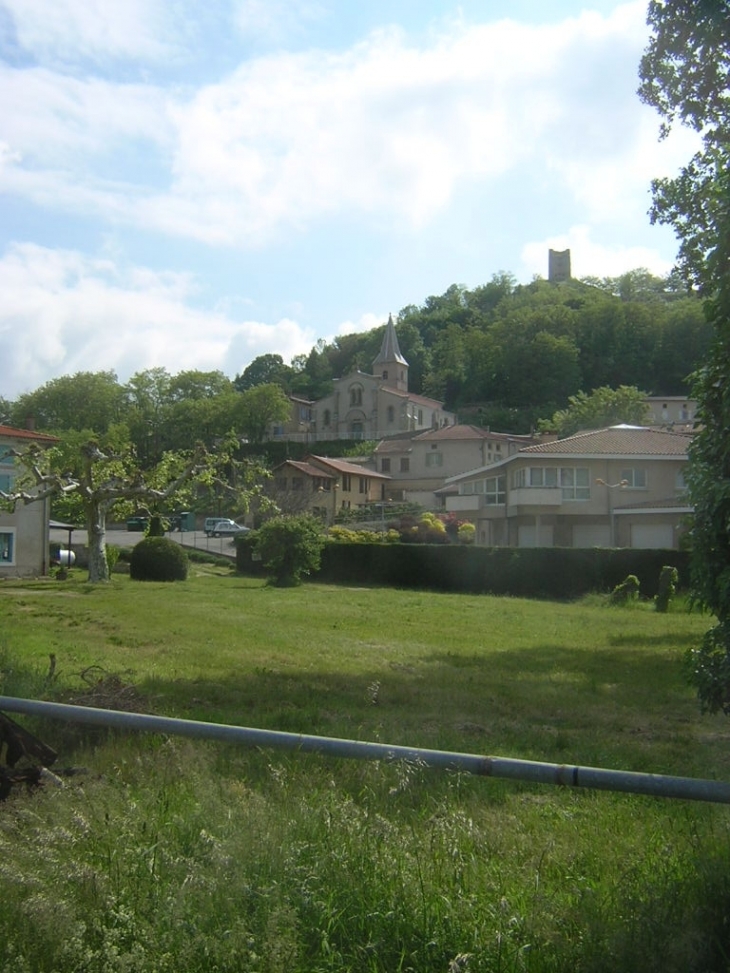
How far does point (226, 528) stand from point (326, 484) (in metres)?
8.62

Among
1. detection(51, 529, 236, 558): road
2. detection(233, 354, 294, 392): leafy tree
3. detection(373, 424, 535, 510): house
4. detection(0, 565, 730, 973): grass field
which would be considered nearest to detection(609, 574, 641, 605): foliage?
detection(0, 565, 730, 973): grass field

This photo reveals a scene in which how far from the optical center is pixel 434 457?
83000 mm

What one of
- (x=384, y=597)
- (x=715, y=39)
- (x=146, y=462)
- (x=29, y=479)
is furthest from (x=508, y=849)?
(x=146, y=462)

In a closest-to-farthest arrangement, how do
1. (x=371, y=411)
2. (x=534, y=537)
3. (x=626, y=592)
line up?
(x=626, y=592)
(x=534, y=537)
(x=371, y=411)

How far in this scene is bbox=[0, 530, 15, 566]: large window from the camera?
143ft

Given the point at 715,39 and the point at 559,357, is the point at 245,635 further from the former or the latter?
the point at 559,357

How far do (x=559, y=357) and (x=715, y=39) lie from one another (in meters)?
97.5

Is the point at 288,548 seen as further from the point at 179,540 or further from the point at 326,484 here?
the point at 326,484

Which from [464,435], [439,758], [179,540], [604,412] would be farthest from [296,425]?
[439,758]

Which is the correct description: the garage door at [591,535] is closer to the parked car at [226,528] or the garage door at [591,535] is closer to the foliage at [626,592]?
the foliage at [626,592]

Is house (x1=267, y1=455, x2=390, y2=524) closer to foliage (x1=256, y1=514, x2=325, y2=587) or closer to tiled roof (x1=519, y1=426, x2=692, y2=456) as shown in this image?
tiled roof (x1=519, y1=426, x2=692, y2=456)

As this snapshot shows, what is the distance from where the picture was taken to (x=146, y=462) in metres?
89.2

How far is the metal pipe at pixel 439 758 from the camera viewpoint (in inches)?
134

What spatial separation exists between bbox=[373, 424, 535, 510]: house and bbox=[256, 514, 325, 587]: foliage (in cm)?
4155
